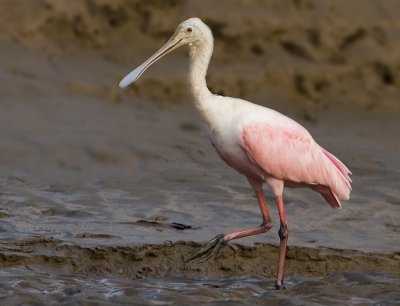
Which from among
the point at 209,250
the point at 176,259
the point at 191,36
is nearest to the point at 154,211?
the point at 176,259

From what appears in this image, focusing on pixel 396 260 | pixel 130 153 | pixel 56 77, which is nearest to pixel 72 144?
pixel 130 153

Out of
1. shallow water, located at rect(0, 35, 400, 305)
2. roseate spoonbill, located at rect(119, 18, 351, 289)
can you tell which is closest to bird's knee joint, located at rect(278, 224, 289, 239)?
roseate spoonbill, located at rect(119, 18, 351, 289)

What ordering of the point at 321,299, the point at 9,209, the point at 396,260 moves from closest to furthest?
the point at 321,299 < the point at 396,260 < the point at 9,209

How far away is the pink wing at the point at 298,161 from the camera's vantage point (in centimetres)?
912

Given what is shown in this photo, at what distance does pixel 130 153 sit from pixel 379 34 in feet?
12.3

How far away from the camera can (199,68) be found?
913 centimetres

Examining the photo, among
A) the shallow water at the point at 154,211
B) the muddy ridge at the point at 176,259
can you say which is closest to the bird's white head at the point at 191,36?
the muddy ridge at the point at 176,259

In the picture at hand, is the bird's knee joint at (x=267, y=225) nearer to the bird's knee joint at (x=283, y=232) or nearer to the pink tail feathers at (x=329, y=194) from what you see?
the bird's knee joint at (x=283, y=232)

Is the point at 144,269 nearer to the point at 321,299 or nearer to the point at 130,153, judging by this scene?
the point at 321,299

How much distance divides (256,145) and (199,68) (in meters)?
0.69

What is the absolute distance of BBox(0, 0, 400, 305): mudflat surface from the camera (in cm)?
892

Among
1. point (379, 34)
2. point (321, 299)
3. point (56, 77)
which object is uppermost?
point (379, 34)

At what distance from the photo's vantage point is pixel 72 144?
40.0ft

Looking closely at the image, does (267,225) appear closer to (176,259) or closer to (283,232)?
(283,232)
